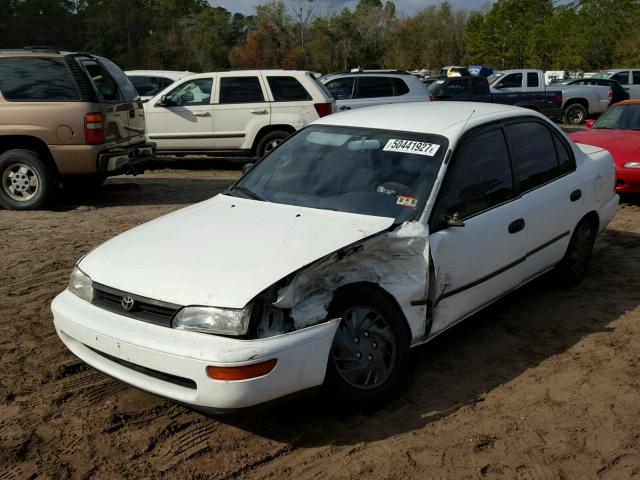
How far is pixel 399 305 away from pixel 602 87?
21417 mm

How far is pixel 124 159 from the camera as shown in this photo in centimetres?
908

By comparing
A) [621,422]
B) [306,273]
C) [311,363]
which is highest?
[306,273]

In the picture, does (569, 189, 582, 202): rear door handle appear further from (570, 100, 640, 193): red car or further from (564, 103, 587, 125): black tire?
(564, 103, 587, 125): black tire

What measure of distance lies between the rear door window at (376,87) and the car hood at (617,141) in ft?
16.2

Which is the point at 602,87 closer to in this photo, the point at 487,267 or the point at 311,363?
the point at 487,267

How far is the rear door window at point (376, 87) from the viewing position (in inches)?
578

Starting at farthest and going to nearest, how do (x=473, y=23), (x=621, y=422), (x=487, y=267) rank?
(x=473, y=23) < (x=487, y=267) < (x=621, y=422)

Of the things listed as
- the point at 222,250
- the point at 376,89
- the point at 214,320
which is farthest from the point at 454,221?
the point at 376,89

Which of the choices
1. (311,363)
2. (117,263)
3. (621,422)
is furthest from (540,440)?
(117,263)

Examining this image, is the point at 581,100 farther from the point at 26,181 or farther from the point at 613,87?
the point at 26,181

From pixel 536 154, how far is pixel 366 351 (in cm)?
243

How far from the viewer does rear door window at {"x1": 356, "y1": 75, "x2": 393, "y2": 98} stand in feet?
48.2

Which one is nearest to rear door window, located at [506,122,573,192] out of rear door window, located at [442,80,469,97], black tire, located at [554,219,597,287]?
black tire, located at [554,219,597,287]

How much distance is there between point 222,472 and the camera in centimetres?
331
